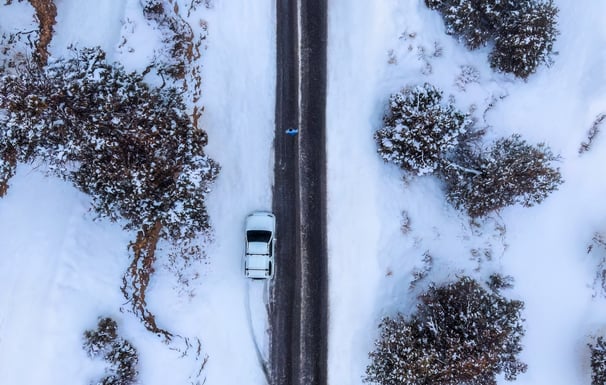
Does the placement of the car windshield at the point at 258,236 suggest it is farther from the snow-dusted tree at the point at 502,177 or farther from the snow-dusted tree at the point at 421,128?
the snow-dusted tree at the point at 502,177

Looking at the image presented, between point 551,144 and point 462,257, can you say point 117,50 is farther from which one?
point 551,144

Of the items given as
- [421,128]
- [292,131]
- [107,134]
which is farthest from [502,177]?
[107,134]

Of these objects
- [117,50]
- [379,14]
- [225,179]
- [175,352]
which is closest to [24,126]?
[117,50]

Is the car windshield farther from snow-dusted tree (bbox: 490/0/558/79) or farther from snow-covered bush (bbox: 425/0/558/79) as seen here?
snow-dusted tree (bbox: 490/0/558/79)

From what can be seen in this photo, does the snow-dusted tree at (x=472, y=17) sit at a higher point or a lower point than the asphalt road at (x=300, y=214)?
higher

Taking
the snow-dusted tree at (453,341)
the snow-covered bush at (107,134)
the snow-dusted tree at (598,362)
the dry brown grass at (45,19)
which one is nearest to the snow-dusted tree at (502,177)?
the snow-dusted tree at (453,341)
